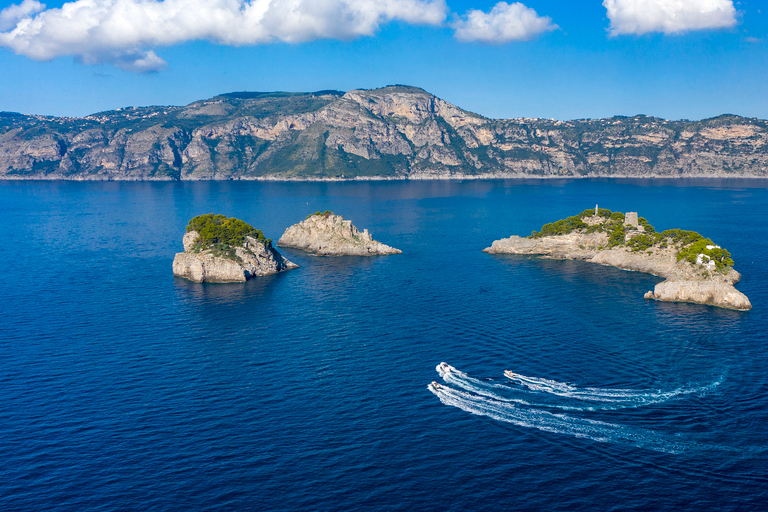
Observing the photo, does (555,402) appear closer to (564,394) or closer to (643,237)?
(564,394)

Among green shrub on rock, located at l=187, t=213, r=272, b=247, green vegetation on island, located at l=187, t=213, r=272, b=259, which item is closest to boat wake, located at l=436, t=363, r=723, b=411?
green vegetation on island, located at l=187, t=213, r=272, b=259

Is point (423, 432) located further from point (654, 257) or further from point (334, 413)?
point (654, 257)

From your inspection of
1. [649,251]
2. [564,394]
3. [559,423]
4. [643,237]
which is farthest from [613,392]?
[643,237]

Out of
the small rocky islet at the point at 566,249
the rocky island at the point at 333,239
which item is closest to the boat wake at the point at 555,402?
the small rocky islet at the point at 566,249

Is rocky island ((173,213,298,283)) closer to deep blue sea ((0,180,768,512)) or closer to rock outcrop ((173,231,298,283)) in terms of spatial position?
rock outcrop ((173,231,298,283))

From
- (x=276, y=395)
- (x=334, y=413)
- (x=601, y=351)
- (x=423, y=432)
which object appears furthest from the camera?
(x=601, y=351)

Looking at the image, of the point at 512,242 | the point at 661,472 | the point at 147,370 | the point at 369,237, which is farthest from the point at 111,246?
the point at 661,472

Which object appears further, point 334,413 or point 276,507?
point 334,413

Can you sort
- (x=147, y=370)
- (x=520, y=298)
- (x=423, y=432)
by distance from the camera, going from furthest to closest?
1. (x=520, y=298)
2. (x=147, y=370)
3. (x=423, y=432)
